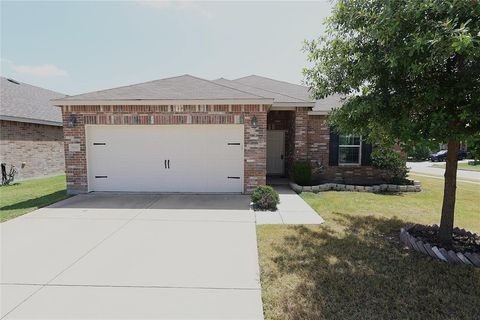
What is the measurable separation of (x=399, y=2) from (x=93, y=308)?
550 centimetres

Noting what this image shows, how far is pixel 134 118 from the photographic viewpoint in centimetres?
816

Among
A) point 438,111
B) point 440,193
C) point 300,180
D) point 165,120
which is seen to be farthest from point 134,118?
point 440,193

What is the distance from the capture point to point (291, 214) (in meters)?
6.35

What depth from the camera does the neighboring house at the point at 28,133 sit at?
11.0m

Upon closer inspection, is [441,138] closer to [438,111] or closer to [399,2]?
[438,111]

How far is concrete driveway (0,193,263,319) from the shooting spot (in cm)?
291

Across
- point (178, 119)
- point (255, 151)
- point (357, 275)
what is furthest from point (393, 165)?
point (178, 119)

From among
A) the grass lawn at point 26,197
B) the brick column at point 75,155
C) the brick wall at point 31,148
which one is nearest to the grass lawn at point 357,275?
the grass lawn at point 26,197

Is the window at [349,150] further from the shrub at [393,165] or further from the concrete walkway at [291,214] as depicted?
the concrete walkway at [291,214]

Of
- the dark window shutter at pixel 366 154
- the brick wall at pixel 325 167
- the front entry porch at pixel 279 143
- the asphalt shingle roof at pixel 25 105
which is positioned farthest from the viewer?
the front entry porch at pixel 279 143

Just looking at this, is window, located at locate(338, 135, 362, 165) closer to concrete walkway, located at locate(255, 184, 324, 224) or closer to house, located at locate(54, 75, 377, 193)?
concrete walkway, located at locate(255, 184, 324, 224)

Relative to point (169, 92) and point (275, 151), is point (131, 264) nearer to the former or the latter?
point (169, 92)

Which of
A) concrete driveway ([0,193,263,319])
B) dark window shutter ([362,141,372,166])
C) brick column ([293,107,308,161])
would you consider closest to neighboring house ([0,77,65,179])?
concrete driveway ([0,193,263,319])

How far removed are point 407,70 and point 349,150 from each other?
24.5ft
